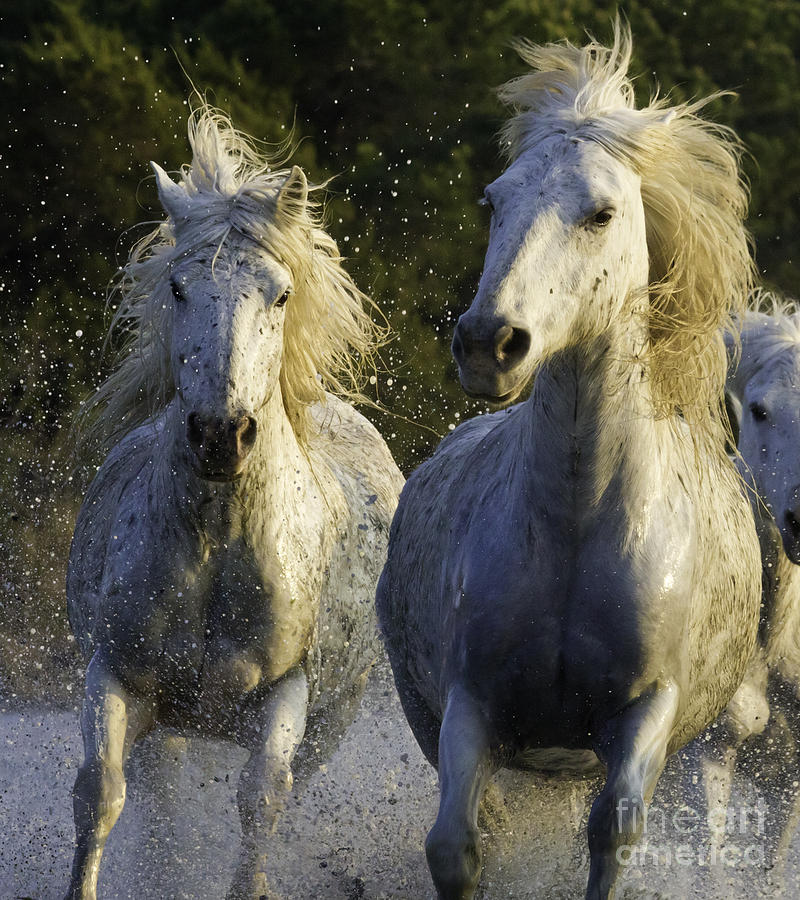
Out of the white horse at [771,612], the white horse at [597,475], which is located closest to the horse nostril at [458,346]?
the white horse at [597,475]

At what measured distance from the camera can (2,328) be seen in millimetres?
9969

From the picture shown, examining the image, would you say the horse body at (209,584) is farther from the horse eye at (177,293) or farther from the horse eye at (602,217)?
the horse eye at (602,217)

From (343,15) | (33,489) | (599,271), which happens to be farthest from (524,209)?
(343,15)

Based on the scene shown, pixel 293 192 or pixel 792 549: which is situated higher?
pixel 293 192

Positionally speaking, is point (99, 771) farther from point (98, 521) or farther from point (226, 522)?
point (98, 521)

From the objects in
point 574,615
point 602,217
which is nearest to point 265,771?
point 574,615

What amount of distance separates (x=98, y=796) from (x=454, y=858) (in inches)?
47.3

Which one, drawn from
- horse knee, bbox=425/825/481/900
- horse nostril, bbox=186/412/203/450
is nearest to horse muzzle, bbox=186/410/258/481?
horse nostril, bbox=186/412/203/450

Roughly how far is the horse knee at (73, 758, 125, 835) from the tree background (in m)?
5.04

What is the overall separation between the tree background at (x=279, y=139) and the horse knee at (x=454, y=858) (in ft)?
19.8

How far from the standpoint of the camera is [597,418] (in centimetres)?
330

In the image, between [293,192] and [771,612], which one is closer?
[293,192]

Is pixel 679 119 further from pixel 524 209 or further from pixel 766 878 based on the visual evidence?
pixel 766 878

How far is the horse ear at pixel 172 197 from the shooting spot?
14.2 feet
